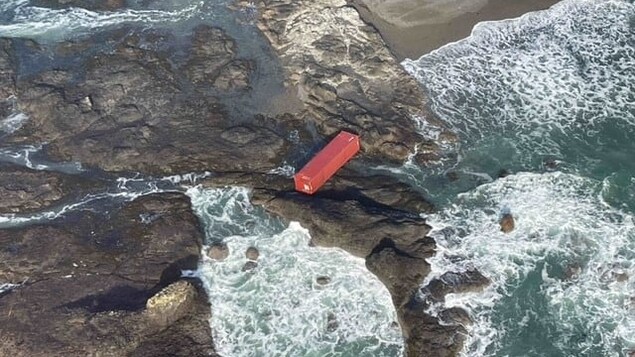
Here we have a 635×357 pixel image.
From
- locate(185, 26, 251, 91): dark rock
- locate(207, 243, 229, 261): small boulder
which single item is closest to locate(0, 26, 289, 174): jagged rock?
locate(185, 26, 251, 91): dark rock

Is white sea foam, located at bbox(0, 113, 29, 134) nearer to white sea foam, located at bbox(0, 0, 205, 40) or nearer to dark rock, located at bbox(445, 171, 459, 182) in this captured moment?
white sea foam, located at bbox(0, 0, 205, 40)

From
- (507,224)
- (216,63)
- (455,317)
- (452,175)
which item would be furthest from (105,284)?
(507,224)

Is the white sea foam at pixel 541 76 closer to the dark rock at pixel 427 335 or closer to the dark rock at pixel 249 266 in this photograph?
the dark rock at pixel 427 335

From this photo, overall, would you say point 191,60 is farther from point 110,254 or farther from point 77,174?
point 110,254

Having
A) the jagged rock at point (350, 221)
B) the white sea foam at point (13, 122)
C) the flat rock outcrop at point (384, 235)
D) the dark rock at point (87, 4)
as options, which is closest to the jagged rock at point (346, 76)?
the flat rock outcrop at point (384, 235)

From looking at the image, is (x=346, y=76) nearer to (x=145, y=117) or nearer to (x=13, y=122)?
(x=145, y=117)

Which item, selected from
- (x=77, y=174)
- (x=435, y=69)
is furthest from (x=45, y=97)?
(x=435, y=69)
